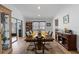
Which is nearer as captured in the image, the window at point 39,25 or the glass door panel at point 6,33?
the glass door panel at point 6,33

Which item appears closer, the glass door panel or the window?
the glass door panel

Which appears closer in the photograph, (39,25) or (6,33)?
(6,33)

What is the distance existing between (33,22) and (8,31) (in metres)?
9.62

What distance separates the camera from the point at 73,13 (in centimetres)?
586

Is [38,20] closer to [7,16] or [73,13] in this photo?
[73,13]

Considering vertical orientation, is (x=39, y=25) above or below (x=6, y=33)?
above
